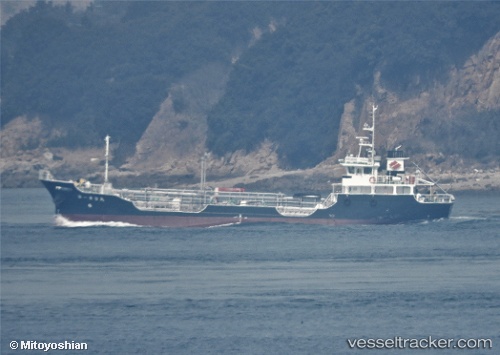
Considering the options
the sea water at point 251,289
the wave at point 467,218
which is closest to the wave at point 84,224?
the sea water at point 251,289

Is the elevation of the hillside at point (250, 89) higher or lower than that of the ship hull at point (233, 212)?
higher

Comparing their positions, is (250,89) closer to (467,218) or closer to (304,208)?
(467,218)

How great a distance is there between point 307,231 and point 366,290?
23.9m

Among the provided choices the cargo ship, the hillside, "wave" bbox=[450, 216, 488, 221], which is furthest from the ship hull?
the hillside

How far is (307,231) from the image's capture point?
262 feet

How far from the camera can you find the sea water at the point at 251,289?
46375mm

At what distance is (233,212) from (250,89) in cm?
7868

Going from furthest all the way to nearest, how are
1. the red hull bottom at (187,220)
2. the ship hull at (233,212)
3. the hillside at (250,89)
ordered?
1. the hillside at (250,89)
2. the red hull bottom at (187,220)
3. the ship hull at (233,212)

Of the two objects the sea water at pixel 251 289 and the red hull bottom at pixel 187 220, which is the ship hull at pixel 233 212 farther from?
the sea water at pixel 251 289

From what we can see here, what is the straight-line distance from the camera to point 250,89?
Result: 161 m

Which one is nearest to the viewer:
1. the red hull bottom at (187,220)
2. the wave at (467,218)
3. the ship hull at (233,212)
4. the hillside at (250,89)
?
the ship hull at (233,212)

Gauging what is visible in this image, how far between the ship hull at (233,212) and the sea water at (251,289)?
3.02ft

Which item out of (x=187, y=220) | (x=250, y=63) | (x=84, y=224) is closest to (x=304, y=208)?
(x=187, y=220)

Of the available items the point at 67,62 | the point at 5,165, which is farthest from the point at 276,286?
the point at 67,62
